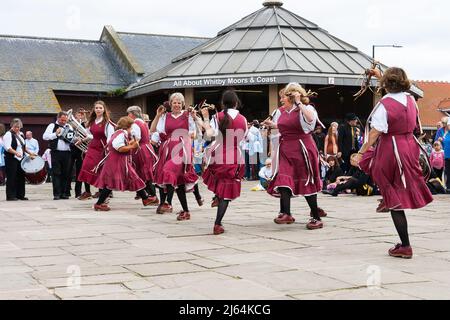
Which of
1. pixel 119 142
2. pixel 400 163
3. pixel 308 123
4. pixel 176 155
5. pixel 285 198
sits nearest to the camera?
pixel 400 163

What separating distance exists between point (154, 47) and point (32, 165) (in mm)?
21935

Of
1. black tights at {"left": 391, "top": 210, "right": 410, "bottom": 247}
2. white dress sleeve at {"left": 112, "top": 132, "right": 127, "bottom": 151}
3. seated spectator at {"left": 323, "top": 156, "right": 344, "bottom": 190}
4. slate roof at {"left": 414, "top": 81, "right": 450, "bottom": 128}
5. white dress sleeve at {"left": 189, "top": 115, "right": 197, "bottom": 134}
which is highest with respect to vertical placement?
slate roof at {"left": 414, "top": 81, "right": 450, "bottom": 128}

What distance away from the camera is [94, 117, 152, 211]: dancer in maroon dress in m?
11.5

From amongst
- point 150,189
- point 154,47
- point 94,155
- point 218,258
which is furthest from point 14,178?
point 154,47

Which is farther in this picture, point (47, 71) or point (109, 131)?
point (47, 71)

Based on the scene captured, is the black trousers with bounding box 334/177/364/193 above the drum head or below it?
below

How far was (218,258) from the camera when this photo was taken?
20.9 ft

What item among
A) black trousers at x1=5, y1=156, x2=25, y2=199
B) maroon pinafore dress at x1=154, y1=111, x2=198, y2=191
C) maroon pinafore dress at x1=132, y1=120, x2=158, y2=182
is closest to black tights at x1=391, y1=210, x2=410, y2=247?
maroon pinafore dress at x1=154, y1=111, x2=198, y2=191

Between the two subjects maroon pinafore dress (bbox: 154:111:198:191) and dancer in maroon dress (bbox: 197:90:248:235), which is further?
maroon pinafore dress (bbox: 154:111:198:191)

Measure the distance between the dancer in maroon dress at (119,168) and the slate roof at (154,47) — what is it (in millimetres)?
21625

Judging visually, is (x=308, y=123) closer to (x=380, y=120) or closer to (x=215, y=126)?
(x=215, y=126)

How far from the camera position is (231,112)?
858 centimetres

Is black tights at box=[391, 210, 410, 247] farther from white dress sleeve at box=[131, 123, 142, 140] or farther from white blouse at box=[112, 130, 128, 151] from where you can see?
white dress sleeve at box=[131, 123, 142, 140]

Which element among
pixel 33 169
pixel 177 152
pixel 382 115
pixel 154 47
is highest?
pixel 154 47
